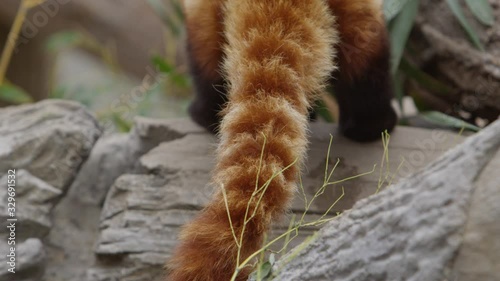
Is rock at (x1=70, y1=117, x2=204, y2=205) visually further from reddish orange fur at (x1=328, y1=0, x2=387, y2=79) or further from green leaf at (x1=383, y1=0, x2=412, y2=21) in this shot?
green leaf at (x1=383, y1=0, x2=412, y2=21)

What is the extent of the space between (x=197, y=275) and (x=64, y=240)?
128 centimetres

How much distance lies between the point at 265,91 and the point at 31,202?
1.19m

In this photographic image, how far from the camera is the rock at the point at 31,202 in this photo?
2549 mm

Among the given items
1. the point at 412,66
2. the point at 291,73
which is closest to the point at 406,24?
the point at 412,66

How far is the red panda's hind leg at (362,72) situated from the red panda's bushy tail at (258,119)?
126 millimetres

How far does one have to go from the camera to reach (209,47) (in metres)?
2.52

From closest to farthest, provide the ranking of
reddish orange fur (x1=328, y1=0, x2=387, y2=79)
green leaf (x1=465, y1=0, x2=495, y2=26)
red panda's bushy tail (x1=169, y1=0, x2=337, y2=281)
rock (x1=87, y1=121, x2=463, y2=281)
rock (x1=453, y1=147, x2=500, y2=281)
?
1. rock (x1=453, y1=147, x2=500, y2=281)
2. red panda's bushy tail (x1=169, y1=0, x2=337, y2=281)
3. reddish orange fur (x1=328, y1=0, x2=387, y2=79)
4. rock (x1=87, y1=121, x2=463, y2=281)
5. green leaf (x1=465, y1=0, x2=495, y2=26)

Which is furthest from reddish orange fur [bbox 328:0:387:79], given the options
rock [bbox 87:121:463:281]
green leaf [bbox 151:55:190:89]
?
green leaf [bbox 151:55:190:89]

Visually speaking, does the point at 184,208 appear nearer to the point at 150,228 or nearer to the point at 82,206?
the point at 150,228

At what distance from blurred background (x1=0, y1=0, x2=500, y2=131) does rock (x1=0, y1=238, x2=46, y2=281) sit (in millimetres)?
1173

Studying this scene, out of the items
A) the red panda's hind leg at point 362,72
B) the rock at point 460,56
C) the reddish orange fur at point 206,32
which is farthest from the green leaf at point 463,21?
the reddish orange fur at point 206,32

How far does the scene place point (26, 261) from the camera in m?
2.46

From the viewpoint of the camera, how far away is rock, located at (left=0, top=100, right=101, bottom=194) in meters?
2.66

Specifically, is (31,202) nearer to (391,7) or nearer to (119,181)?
(119,181)
